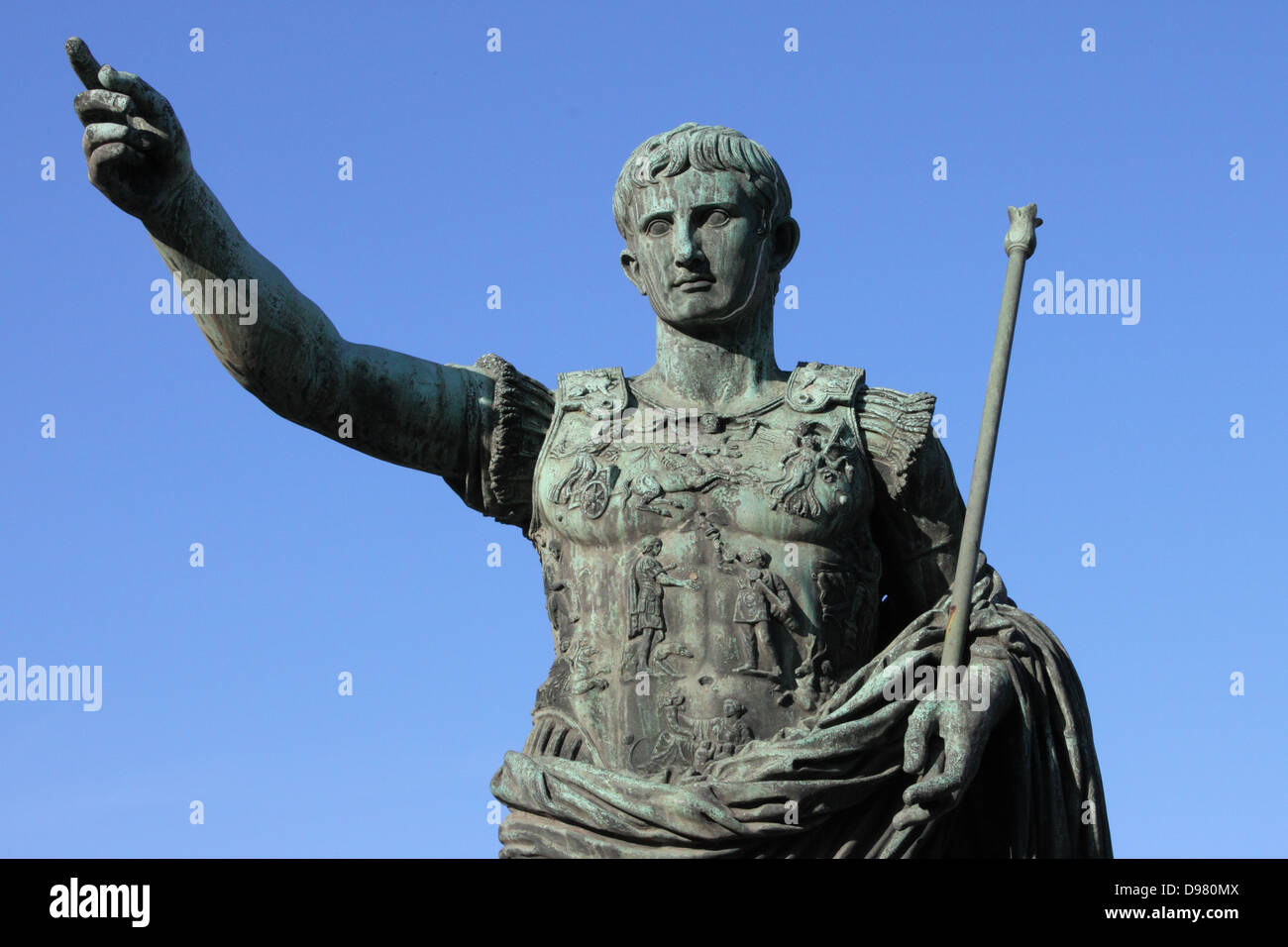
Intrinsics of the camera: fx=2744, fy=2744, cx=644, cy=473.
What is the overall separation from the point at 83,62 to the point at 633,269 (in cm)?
365

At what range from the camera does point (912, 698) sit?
48.7 feet

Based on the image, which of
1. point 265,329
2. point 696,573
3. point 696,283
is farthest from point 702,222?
point 265,329

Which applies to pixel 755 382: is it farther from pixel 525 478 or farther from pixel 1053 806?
pixel 1053 806

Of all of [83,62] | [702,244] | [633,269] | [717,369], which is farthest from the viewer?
[633,269]

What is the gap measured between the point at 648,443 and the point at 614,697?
151 cm

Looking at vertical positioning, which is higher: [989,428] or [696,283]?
[696,283]

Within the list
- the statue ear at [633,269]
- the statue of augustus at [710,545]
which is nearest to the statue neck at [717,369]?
the statue of augustus at [710,545]

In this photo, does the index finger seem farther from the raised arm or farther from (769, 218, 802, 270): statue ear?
(769, 218, 802, 270): statue ear

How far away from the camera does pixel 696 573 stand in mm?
15195

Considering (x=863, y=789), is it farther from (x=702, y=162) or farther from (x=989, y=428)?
(x=702, y=162)

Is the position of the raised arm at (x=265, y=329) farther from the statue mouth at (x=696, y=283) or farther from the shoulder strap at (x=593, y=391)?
the statue mouth at (x=696, y=283)

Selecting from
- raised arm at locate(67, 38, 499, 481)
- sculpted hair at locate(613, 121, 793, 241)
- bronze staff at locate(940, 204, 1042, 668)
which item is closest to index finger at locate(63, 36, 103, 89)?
raised arm at locate(67, 38, 499, 481)

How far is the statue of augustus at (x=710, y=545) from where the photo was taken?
1459 centimetres

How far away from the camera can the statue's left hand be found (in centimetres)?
1455
